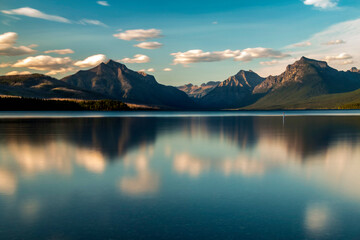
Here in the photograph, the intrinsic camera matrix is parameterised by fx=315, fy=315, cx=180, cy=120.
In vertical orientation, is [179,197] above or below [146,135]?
above

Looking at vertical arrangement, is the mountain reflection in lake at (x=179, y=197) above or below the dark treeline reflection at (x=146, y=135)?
above

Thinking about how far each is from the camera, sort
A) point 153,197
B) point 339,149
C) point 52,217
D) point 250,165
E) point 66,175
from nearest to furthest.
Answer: point 52,217
point 153,197
point 66,175
point 250,165
point 339,149

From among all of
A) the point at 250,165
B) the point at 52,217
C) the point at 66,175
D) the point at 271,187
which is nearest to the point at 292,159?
the point at 250,165

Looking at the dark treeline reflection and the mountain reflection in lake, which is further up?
the mountain reflection in lake

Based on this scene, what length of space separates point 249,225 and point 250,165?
611 inches

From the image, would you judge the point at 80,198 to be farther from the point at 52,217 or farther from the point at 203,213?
the point at 203,213

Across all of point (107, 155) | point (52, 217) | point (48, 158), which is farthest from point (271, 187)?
point (48, 158)

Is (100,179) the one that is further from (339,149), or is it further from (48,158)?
(339,149)

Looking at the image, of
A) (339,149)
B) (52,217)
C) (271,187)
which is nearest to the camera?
(52,217)

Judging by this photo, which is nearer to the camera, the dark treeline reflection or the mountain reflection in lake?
the mountain reflection in lake

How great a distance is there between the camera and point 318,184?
2148 cm

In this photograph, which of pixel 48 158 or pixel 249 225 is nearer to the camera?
pixel 249 225

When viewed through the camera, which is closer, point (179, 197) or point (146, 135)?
point (179, 197)

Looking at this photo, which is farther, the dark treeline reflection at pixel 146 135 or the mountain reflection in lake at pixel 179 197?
the dark treeline reflection at pixel 146 135
